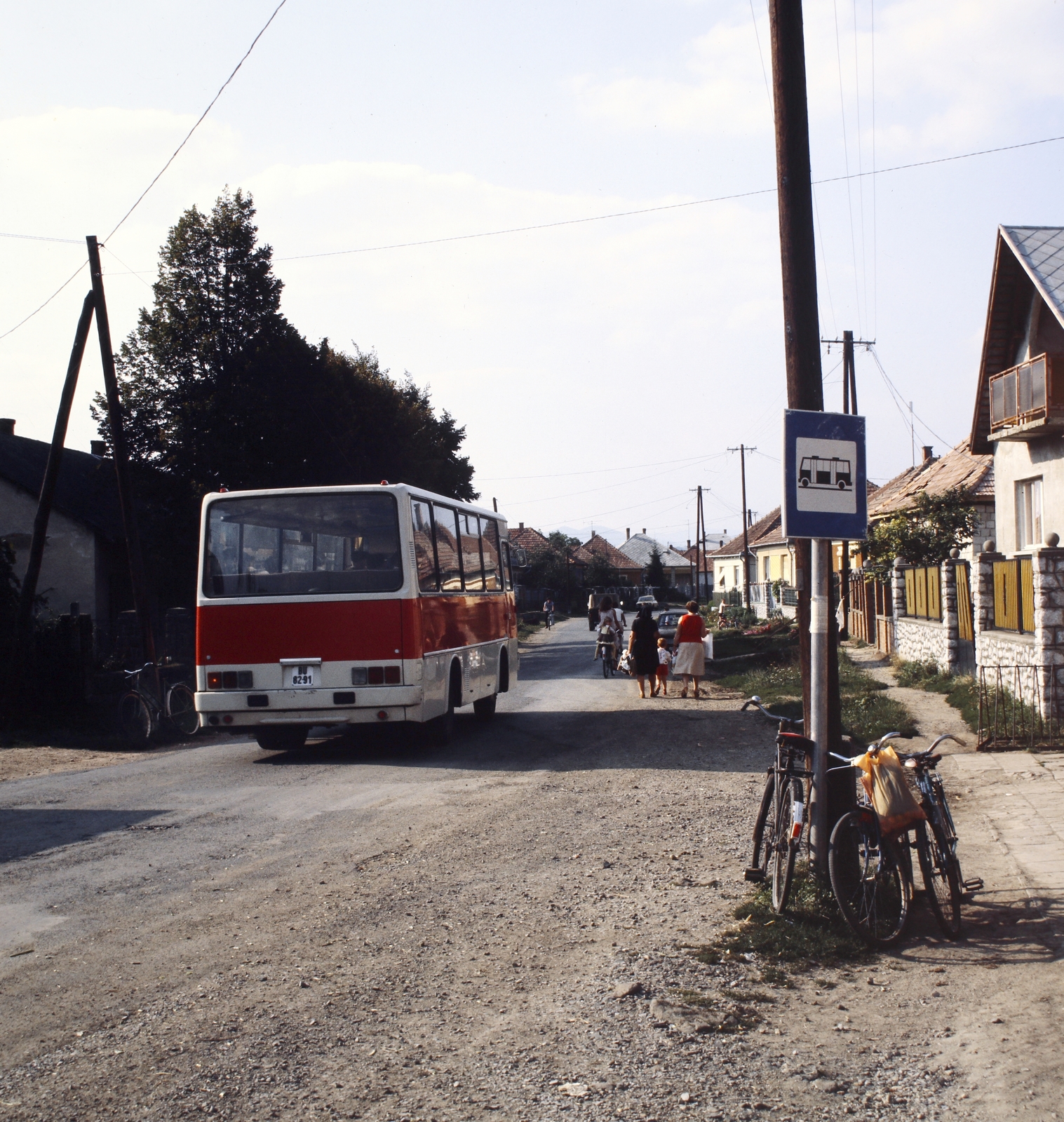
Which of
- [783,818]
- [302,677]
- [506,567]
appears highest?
[506,567]

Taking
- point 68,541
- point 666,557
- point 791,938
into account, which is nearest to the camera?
point 791,938

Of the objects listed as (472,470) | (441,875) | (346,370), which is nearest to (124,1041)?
(441,875)

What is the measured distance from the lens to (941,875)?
5836mm

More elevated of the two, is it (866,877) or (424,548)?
(424,548)

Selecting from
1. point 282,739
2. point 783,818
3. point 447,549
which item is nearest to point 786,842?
point 783,818

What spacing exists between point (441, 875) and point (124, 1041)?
292 centimetres

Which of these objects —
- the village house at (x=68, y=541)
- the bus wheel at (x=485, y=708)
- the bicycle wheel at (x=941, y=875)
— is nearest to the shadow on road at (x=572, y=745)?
the bus wheel at (x=485, y=708)

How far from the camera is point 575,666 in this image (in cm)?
3053

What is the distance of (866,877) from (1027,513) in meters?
21.2

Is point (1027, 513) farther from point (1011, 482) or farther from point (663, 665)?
point (663, 665)

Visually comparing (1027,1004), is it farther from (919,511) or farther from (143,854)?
(919,511)

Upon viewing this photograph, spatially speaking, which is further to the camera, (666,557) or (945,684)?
(666,557)

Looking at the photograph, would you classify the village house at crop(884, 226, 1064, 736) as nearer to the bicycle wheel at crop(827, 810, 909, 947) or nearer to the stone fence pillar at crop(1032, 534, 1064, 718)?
the stone fence pillar at crop(1032, 534, 1064, 718)

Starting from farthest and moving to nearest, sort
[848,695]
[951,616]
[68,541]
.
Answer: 1. [68,541]
2. [951,616]
3. [848,695]
